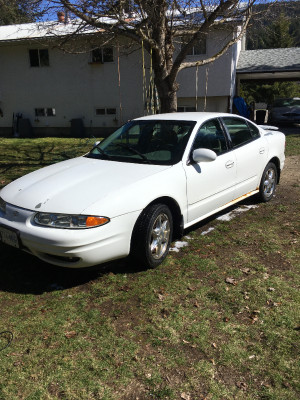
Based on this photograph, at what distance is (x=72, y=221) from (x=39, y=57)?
17.6m

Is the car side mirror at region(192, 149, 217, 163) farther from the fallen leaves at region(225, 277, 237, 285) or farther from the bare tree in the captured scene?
the bare tree

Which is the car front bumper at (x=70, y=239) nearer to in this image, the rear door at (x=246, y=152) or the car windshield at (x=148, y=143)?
the car windshield at (x=148, y=143)

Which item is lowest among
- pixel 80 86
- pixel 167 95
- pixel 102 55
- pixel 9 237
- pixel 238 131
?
pixel 9 237

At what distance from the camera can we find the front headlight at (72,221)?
343 centimetres

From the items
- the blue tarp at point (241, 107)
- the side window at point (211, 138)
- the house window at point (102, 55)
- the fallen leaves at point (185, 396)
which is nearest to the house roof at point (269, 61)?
the blue tarp at point (241, 107)

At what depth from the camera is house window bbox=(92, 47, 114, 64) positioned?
17703 mm

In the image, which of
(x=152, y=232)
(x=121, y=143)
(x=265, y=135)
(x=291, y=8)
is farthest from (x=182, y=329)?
(x=291, y=8)

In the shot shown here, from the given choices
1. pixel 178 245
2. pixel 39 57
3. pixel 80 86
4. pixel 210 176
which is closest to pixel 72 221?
pixel 178 245

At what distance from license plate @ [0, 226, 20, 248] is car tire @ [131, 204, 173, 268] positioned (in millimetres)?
1124

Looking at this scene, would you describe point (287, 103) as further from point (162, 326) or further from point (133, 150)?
point (162, 326)

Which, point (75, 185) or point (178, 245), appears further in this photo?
point (178, 245)

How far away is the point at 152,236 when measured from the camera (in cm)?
392

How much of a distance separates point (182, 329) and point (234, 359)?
1.63 feet

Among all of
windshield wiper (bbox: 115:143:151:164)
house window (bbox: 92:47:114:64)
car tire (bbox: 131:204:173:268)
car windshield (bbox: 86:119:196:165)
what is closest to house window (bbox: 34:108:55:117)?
house window (bbox: 92:47:114:64)
